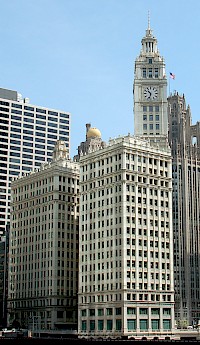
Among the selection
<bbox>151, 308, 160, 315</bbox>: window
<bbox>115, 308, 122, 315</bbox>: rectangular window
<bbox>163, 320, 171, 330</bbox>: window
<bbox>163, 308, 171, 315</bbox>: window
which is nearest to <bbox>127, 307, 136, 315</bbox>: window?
<bbox>115, 308, 122, 315</bbox>: rectangular window

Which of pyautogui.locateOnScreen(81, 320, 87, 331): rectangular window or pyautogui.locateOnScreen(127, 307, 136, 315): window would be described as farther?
pyautogui.locateOnScreen(81, 320, 87, 331): rectangular window

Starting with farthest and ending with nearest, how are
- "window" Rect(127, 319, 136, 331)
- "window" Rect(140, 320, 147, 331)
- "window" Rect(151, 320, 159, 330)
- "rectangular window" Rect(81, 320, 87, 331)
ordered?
1. "rectangular window" Rect(81, 320, 87, 331)
2. "window" Rect(151, 320, 159, 330)
3. "window" Rect(140, 320, 147, 331)
4. "window" Rect(127, 319, 136, 331)

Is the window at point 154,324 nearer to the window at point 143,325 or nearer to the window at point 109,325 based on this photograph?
the window at point 143,325

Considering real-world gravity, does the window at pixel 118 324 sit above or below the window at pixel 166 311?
below

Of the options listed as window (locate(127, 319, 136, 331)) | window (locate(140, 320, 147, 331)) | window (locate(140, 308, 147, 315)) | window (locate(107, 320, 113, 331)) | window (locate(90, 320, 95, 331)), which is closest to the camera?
window (locate(127, 319, 136, 331))

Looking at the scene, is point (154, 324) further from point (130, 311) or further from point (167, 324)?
point (130, 311)

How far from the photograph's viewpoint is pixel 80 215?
198000mm

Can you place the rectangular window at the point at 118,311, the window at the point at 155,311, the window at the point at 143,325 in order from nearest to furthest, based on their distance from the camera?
the rectangular window at the point at 118,311
the window at the point at 143,325
the window at the point at 155,311

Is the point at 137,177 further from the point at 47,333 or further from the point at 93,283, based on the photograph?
the point at 47,333

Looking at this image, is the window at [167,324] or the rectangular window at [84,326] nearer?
the window at [167,324]

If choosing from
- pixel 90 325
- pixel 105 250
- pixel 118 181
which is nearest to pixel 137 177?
pixel 118 181

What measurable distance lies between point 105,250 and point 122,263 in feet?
30.8

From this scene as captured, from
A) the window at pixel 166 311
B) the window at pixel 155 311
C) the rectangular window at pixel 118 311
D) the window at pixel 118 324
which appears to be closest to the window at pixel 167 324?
the window at pixel 166 311

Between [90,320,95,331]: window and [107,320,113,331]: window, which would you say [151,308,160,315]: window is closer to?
[107,320,113,331]: window
